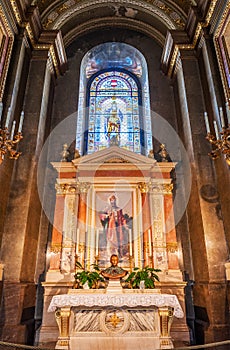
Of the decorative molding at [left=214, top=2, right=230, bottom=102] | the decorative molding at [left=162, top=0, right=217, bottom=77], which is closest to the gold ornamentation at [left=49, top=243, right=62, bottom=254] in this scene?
the decorative molding at [left=214, top=2, right=230, bottom=102]

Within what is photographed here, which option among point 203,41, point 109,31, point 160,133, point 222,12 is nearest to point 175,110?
point 160,133

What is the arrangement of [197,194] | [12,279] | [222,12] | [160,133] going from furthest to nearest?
[160,133], [222,12], [197,194], [12,279]

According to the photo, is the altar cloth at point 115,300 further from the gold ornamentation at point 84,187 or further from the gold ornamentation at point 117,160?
the gold ornamentation at point 117,160

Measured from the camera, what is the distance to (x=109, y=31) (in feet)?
35.4

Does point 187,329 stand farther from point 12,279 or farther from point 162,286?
point 12,279

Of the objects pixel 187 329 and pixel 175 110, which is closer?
pixel 187 329

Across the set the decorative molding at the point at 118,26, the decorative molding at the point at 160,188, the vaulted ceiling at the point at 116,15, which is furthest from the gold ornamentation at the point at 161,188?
the decorative molding at the point at 118,26

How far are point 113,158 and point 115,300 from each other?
149 inches

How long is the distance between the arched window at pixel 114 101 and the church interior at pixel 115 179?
49 mm

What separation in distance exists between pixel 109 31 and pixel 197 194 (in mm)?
7285

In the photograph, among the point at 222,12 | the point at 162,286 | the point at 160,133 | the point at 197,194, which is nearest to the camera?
the point at 162,286

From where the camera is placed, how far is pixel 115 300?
15.4 ft

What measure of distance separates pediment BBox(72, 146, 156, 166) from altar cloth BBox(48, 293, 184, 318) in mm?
3509

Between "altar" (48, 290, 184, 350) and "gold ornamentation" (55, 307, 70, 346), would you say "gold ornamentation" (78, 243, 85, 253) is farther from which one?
"gold ornamentation" (55, 307, 70, 346)
